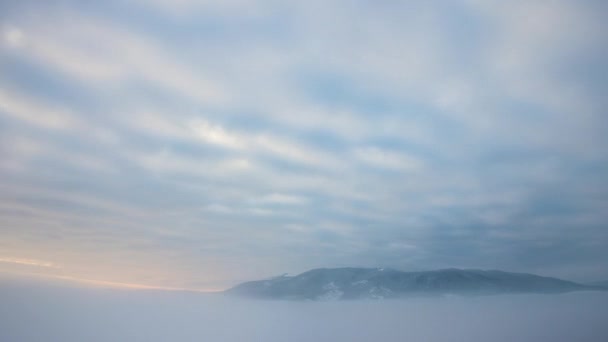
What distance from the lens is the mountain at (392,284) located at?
98.5 meters

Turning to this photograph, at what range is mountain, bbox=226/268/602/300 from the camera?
98.5 meters

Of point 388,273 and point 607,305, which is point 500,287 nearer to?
point 607,305

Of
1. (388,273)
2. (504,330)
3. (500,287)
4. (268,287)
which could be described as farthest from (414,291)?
(504,330)

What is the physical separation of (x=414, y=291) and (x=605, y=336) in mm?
133626

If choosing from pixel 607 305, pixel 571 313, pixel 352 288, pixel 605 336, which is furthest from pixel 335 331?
pixel 352 288

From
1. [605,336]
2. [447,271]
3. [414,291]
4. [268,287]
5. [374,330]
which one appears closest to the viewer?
[605,336]

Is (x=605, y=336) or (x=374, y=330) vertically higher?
(x=605, y=336)

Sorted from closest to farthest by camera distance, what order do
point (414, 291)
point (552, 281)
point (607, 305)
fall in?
point (607, 305) < point (552, 281) < point (414, 291)

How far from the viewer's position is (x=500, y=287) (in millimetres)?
101312

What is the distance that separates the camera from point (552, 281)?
322 ft

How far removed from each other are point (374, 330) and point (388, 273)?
14476cm

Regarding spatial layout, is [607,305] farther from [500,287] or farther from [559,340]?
[500,287]

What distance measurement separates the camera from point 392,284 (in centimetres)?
16038

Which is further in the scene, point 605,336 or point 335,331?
point 335,331
